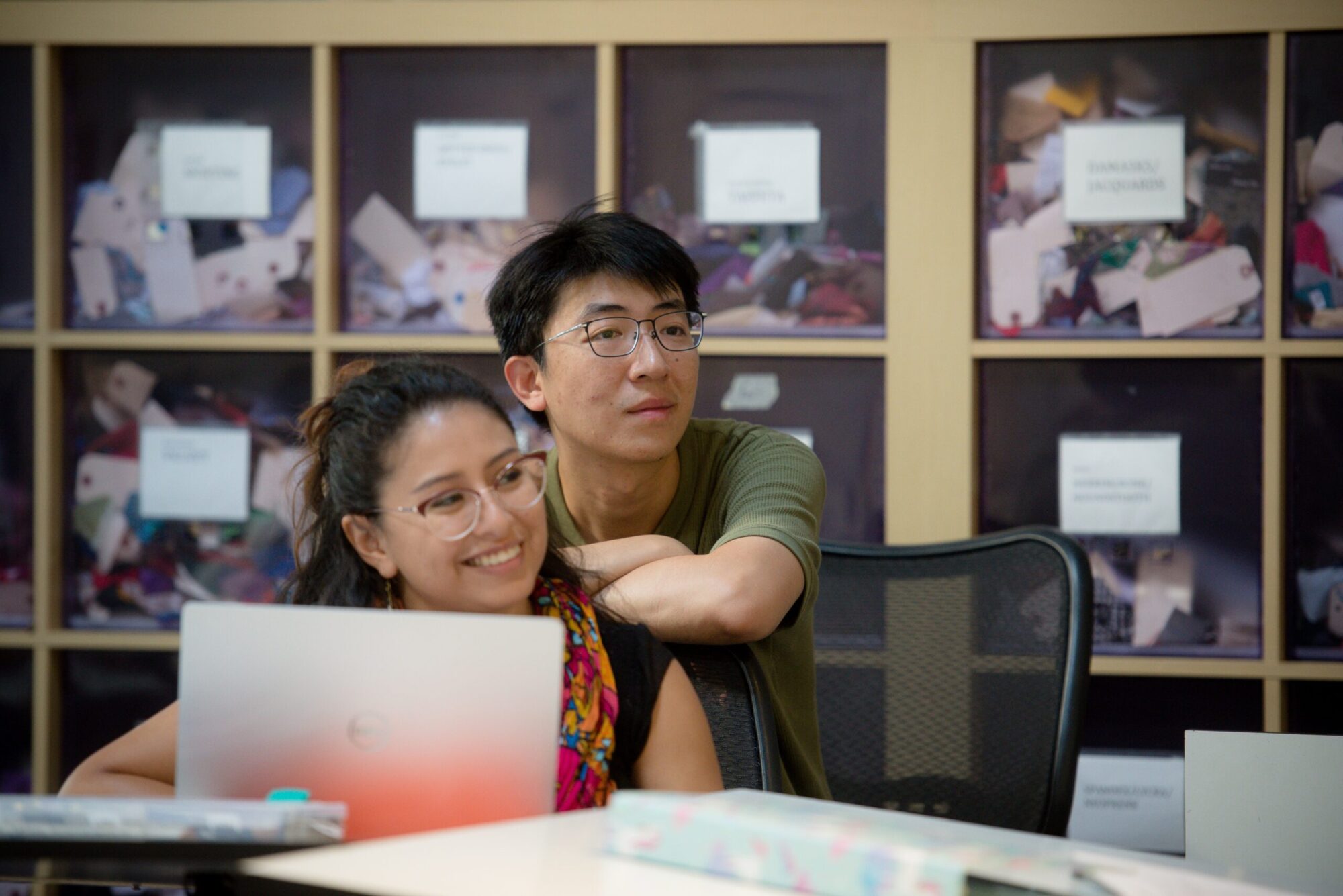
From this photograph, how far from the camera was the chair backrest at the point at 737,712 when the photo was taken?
4.39ft

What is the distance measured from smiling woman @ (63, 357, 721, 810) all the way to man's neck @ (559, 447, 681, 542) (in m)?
0.44

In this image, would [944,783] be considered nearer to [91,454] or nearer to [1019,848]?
[1019,848]

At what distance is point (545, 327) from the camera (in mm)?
1793

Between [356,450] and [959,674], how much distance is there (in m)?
0.89

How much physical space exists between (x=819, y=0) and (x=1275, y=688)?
1.41 metres

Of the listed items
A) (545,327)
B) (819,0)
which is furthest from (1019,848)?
(819,0)

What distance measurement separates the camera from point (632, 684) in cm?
129

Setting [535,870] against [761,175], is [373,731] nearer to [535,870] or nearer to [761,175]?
[535,870]

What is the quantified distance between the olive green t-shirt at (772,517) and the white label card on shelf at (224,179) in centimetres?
89

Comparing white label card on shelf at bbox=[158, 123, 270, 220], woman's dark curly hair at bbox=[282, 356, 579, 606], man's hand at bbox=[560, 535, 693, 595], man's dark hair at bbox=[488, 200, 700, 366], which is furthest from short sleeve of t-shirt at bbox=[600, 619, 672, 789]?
white label card on shelf at bbox=[158, 123, 270, 220]

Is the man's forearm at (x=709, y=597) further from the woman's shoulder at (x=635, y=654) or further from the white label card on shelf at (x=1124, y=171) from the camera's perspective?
the white label card on shelf at (x=1124, y=171)

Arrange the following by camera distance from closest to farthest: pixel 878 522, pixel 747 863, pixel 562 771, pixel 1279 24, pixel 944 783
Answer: pixel 747 863 → pixel 562 771 → pixel 944 783 → pixel 1279 24 → pixel 878 522

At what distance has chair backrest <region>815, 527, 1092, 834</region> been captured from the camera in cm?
169

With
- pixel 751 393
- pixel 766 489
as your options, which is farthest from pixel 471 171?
pixel 766 489
